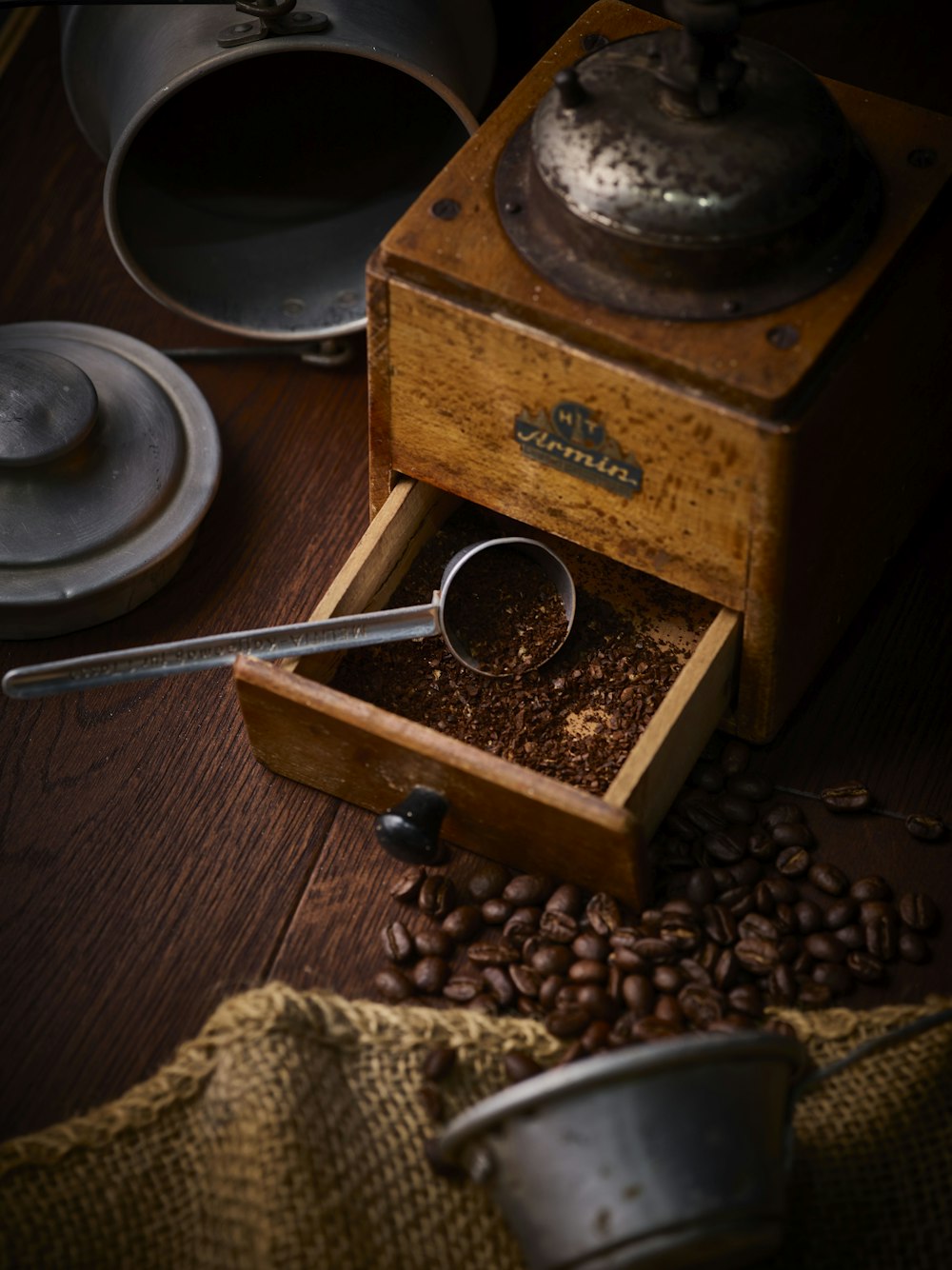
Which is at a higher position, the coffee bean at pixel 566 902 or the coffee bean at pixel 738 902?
the coffee bean at pixel 738 902

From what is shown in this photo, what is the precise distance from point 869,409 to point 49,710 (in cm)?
95

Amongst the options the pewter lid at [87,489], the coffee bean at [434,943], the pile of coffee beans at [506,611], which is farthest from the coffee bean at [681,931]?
the pewter lid at [87,489]

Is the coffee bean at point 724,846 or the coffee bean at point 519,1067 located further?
the coffee bean at point 724,846

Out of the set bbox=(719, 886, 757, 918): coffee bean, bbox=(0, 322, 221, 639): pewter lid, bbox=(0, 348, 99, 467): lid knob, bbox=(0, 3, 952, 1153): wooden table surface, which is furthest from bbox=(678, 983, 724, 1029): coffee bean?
bbox=(0, 348, 99, 467): lid knob

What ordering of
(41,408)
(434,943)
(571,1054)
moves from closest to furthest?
1. (571,1054)
2. (434,943)
3. (41,408)

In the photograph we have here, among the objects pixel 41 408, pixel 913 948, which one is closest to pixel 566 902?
pixel 913 948

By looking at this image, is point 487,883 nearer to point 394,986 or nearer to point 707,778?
point 394,986

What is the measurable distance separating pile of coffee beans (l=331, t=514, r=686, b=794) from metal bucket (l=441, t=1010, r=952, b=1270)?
0.45 metres

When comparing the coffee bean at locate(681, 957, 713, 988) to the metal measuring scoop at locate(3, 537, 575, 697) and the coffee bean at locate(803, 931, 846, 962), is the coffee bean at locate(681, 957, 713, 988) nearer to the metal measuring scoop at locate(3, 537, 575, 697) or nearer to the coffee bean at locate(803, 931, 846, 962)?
the coffee bean at locate(803, 931, 846, 962)

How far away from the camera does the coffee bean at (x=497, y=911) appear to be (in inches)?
69.6

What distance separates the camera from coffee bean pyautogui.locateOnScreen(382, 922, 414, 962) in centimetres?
176

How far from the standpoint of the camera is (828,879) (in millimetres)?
1798

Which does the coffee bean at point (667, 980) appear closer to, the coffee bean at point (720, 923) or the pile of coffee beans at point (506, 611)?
the coffee bean at point (720, 923)

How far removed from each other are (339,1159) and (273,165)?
1289 mm
